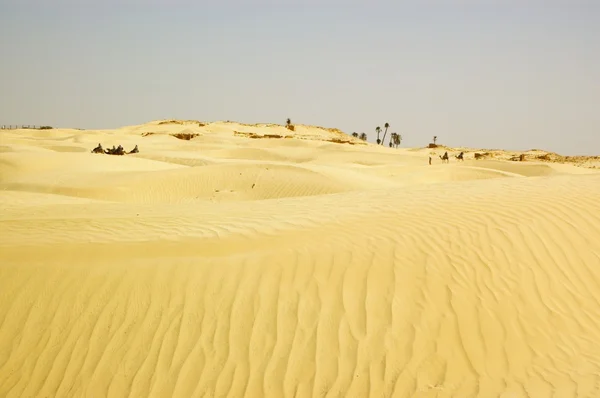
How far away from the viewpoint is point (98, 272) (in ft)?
17.6

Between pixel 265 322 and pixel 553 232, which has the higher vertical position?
pixel 553 232

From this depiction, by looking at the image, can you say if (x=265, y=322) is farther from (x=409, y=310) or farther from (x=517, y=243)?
(x=517, y=243)

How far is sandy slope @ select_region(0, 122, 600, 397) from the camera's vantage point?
167 inches

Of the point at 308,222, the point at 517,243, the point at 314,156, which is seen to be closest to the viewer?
the point at 517,243

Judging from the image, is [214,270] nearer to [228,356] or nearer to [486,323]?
[228,356]

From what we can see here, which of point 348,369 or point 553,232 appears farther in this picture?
point 553,232

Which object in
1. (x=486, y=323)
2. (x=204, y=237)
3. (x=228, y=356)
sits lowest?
(x=228, y=356)

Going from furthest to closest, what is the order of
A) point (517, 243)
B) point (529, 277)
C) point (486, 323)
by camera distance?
point (517, 243)
point (529, 277)
point (486, 323)

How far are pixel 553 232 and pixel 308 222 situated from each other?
10.4 ft

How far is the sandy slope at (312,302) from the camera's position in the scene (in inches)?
167

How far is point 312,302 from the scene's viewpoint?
4.89 metres

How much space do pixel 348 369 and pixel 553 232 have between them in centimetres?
353

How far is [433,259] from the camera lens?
216 inches

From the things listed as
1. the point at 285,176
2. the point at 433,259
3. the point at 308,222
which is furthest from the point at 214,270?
the point at 285,176
